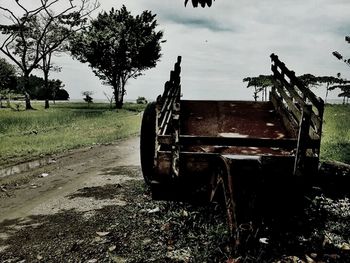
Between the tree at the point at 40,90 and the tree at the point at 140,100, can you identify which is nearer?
the tree at the point at 140,100

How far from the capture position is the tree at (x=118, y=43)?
1545 inches

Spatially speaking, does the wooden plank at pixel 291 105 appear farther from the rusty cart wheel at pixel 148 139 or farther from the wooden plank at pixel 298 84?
the rusty cart wheel at pixel 148 139

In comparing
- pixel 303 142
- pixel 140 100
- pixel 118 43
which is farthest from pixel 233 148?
pixel 140 100

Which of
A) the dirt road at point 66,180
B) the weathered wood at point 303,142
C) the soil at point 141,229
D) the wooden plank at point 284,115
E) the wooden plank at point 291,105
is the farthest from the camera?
the dirt road at point 66,180

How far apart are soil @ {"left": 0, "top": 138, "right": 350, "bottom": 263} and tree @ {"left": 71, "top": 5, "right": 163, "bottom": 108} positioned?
112ft

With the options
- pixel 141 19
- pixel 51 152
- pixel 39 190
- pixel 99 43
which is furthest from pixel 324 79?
pixel 39 190

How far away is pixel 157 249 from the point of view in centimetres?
432

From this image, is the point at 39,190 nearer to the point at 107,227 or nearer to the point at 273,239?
the point at 107,227

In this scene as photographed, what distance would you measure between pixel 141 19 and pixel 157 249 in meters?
39.7

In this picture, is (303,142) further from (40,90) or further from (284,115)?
(40,90)

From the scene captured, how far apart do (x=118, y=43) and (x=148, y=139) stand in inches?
1372

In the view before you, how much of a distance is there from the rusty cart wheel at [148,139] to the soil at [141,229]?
1.53 feet

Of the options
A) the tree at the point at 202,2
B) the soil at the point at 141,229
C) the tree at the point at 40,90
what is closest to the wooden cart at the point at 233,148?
the soil at the point at 141,229

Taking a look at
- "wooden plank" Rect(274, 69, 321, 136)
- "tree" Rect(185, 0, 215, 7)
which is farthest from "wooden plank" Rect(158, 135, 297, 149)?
"tree" Rect(185, 0, 215, 7)
